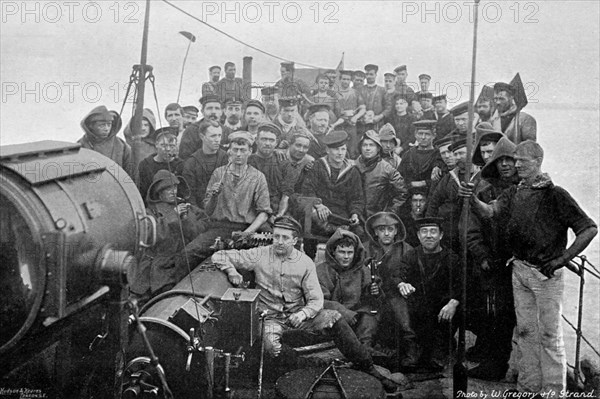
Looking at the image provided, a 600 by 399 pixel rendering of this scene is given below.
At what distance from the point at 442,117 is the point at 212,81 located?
227 centimetres

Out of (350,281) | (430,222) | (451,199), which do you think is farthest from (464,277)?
(350,281)

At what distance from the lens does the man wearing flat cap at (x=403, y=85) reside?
207 inches

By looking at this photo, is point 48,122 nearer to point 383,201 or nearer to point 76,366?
point 76,366

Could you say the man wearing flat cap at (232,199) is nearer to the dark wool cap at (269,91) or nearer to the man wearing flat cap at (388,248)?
the dark wool cap at (269,91)

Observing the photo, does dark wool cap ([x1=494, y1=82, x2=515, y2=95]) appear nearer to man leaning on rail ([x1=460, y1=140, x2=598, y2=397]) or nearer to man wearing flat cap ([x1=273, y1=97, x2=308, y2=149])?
man leaning on rail ([x1=460, y1=140, x2=598, y2=397])

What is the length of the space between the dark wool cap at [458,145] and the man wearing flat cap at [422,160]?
0.14 meters

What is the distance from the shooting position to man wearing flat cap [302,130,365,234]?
5289mm

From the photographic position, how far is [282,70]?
5.35m

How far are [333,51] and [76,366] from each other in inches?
141

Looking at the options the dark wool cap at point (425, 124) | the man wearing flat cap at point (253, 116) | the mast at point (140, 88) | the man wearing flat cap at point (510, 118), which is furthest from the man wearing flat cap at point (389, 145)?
the mast at point (140, 88)

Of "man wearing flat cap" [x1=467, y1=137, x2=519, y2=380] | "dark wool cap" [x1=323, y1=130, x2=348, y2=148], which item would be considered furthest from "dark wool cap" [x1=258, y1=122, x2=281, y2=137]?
"man wearing flat cap" [x1=467, y1=137, x2=519, y2=380]

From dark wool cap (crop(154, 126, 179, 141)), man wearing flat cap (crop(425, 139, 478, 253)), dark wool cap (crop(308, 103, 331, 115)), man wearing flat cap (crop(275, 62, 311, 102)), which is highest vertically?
man wearing flat cap (crop(275, 62, 311, 102))

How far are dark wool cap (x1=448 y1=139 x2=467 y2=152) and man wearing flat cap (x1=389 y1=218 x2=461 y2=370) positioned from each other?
2.27 feet

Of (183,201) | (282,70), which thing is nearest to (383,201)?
(282,70)
